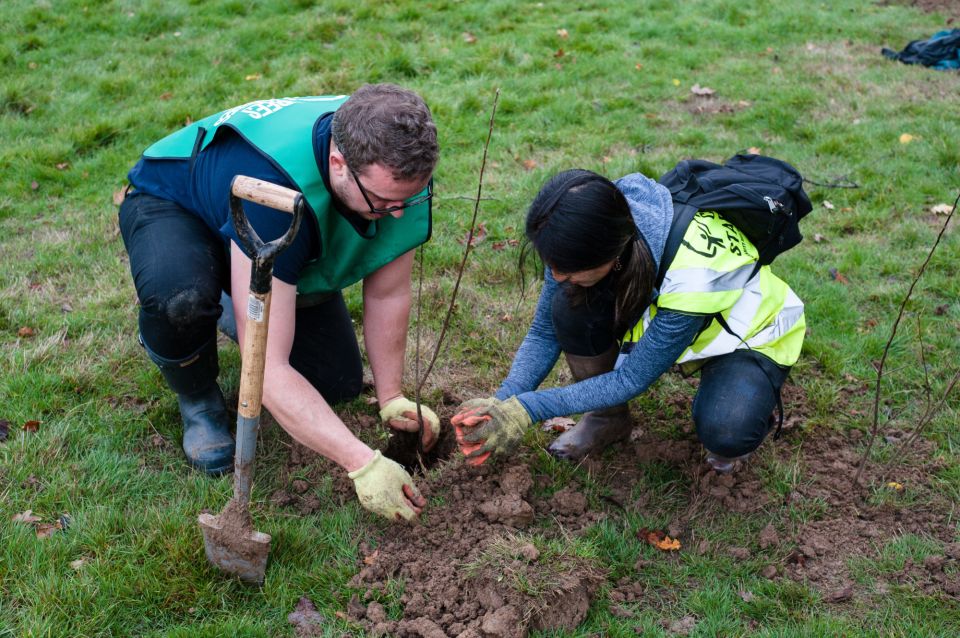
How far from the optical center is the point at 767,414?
2836 millimetres

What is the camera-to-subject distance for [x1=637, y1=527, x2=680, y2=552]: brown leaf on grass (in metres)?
2.79

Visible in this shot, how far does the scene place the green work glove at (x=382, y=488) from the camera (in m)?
2.65

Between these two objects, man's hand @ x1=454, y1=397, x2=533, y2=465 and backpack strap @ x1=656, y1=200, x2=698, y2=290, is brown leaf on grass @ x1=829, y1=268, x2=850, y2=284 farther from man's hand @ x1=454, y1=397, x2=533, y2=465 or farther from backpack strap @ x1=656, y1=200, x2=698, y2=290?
man's hand @ x1=454, y1=397, x2=533, y2=465

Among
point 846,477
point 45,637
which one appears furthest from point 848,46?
point 45,637

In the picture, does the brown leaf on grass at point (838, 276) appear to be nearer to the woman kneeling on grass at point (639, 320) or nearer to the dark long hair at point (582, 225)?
the woman kneeling on grass at point (639, 320)

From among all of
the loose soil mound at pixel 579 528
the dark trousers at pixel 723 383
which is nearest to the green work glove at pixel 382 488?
the loose soil mound at pixel 579 528

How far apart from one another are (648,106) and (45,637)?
5466 millimetres

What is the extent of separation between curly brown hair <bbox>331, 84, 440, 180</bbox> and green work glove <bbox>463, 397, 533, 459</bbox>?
0.79 meters

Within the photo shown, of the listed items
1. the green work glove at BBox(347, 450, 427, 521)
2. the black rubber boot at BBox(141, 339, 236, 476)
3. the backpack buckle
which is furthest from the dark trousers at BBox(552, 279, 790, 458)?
the black rubber boot at BBox(141, 339, 236, 476)

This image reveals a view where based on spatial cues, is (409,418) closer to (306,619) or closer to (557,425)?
(557,425)

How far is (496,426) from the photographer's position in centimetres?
263

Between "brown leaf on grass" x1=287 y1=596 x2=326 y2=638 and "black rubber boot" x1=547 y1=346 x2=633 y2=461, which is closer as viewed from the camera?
"brown leaf on grass" x1=287 y1=596 x2=326 y2=638

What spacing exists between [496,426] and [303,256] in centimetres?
84

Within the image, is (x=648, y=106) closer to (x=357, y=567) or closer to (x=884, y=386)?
(x=884, y=386)
